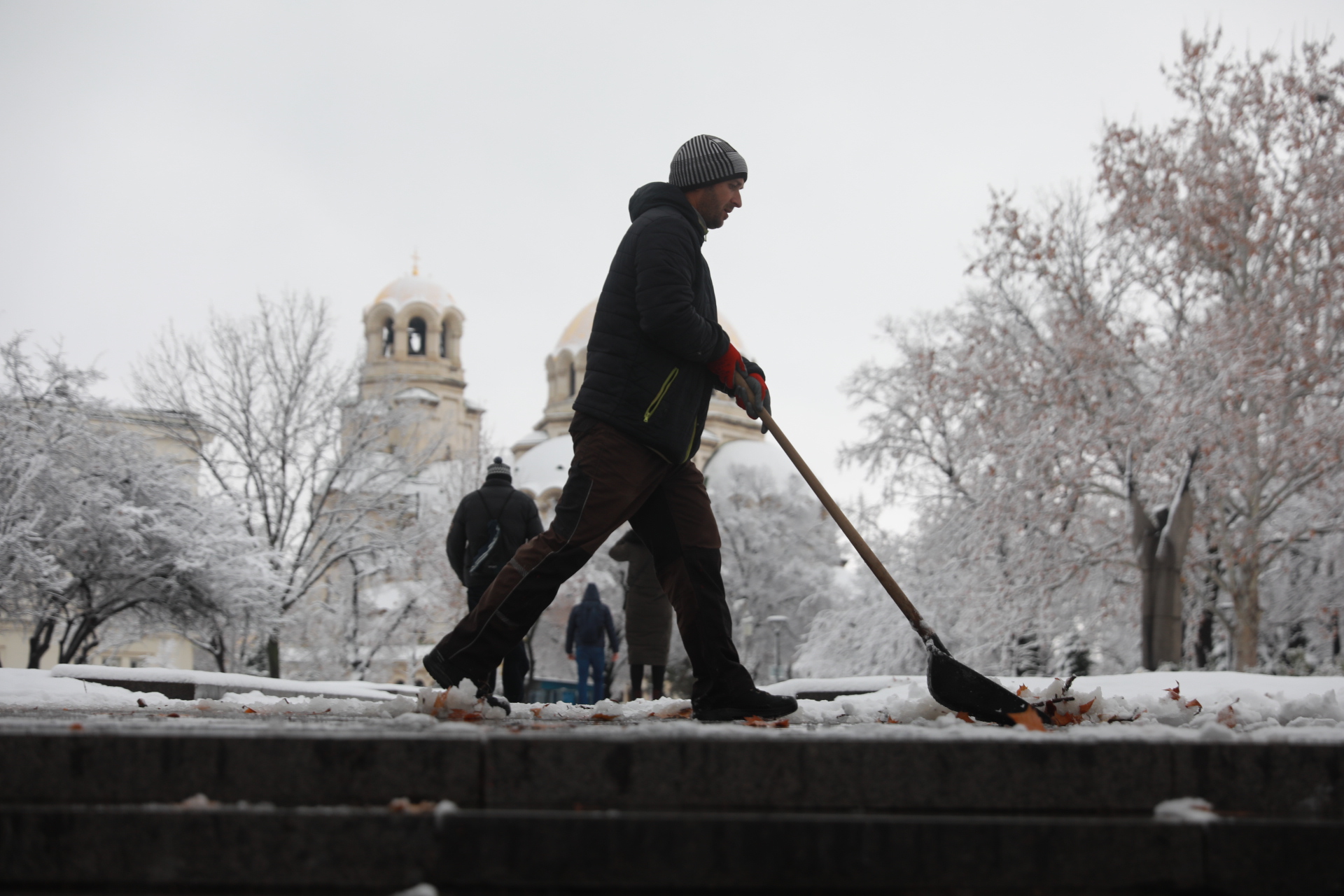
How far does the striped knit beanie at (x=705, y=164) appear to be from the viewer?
4.27 meters

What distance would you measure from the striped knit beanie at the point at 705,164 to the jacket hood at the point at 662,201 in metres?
0.07

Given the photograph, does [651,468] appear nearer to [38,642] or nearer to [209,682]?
[209,682]

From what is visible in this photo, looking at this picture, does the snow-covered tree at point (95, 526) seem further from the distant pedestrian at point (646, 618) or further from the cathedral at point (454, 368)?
the cathedral at point (454, 368)

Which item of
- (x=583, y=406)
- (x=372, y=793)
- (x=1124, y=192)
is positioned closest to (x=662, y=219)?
(x=583, y=406)

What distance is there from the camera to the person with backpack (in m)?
8.22

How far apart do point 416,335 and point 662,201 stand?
181 ft

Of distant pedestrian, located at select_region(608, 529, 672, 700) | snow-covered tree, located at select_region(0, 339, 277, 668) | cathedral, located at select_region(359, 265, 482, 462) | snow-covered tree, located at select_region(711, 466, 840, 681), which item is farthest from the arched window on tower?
distant pedestrian, located at select_region(608, 529, 672, 700)

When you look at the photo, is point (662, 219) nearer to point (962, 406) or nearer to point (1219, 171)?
point (1219, 171)

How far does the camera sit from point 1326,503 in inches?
718

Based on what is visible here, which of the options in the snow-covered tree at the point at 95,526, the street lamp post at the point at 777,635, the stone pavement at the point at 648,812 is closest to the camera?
the stone pavement at the point at 648,812

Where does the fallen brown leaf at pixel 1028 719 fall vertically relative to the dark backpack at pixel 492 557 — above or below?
below

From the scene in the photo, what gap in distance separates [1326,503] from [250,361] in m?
20.6

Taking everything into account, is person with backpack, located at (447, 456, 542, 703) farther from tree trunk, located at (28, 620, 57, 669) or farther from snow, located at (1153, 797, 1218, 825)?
tree trunk, located at (28, 620, 57, 669)

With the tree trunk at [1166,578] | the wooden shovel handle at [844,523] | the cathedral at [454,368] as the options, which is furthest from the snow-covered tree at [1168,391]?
the cathedral at [454,368]
